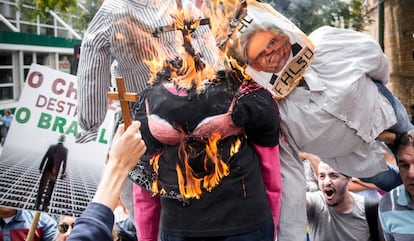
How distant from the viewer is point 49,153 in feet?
9.82

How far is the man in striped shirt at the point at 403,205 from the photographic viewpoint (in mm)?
2445

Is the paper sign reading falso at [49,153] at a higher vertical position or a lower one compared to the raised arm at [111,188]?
lower

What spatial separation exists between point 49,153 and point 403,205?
6.86 feet

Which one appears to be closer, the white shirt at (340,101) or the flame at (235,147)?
the flame at (235,147)

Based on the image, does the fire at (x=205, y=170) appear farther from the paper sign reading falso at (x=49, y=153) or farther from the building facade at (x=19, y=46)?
the building facade at (x=19, y=46)

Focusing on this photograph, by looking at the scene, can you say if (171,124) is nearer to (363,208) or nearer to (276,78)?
(276,78)

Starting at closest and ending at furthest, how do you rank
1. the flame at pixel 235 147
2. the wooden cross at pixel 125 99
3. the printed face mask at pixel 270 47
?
the wooden cross at pixel 125 99 < the printed face mask at pixel 270 47 < the flame at pixel 235 147

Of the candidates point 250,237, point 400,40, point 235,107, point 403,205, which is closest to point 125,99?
point 235,107

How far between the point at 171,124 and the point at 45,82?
1.51m

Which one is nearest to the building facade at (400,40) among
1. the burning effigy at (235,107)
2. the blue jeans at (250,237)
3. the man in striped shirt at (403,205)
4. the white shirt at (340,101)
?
the man in striped shirt at (403,205)

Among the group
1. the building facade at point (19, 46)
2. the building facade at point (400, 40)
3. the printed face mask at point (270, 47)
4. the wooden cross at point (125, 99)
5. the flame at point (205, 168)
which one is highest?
the printed face mask at point (270, 47)

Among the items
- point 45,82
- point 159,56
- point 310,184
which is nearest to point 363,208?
point 310,184

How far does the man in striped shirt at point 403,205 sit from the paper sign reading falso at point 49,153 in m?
1.59

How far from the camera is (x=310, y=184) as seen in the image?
3.46m
